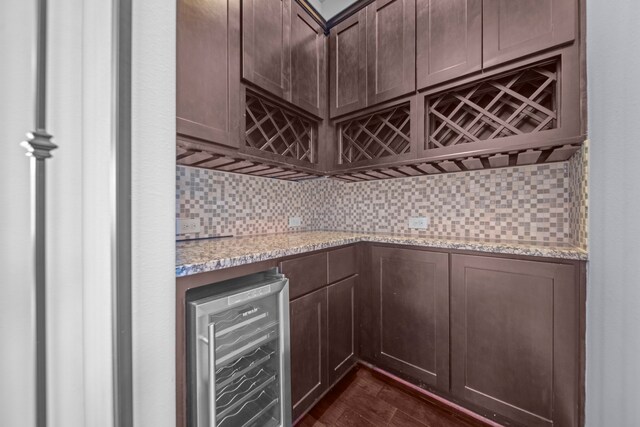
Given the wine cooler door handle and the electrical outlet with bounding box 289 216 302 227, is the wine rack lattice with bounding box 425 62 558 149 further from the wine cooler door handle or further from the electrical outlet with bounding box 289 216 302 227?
the wine cooler door handle

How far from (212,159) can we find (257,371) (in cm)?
115

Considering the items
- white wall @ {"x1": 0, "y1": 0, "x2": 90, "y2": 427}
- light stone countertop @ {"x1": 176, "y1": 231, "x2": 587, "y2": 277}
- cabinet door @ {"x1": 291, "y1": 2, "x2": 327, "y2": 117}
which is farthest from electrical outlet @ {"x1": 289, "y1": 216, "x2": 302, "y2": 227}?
white wall @ {"x1": 0, "y1": 0, "x2": 90, "y2": 427}

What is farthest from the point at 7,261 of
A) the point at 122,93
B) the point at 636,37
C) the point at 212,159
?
the point at 636,37

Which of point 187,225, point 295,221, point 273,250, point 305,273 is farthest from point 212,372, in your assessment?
point 295,221

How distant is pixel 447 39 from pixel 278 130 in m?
1.18

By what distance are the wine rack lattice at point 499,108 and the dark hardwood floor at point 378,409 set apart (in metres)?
1.66

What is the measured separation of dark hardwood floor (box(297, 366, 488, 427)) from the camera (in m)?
1.38

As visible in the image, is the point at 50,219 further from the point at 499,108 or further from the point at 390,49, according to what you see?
the point at 499,108

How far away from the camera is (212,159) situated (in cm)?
137

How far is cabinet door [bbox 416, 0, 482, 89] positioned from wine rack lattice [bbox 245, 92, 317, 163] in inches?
34.1

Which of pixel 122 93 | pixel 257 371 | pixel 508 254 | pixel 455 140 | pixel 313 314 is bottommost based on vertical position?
pixel 257 371

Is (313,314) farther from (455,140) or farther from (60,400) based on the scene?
(455,140)

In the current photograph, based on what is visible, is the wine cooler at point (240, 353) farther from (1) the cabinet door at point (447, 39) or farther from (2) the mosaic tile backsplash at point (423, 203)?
(1) the cabinet door at point (447, 39)

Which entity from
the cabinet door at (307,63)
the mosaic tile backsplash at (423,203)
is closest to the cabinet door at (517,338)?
the mosaic tile backsplash at (423,203)
